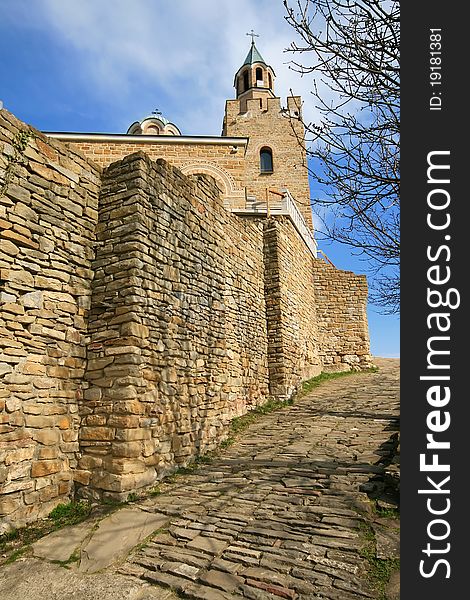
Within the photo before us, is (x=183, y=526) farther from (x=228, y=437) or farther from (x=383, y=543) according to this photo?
(x=228, y=437)

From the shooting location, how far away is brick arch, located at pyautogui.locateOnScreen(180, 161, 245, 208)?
43.1ft

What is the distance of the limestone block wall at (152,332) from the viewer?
180 inches

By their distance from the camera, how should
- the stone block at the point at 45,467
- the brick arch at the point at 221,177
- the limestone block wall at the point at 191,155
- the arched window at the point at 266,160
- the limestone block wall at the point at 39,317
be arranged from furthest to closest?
the arched window at the point at 266,160 → the limestone block wall at the point at 191,155 → the brick arch at the point at 221,177 → the stone block at the point at 45,467 → the limestone block wall at the point at 39,317

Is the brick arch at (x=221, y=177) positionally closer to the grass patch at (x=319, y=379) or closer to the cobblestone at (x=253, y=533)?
the grass patch at (x=319, y=379)

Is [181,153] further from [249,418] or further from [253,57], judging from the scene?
[253,57]

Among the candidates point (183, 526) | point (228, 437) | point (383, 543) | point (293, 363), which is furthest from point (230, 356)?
point (383, 543)

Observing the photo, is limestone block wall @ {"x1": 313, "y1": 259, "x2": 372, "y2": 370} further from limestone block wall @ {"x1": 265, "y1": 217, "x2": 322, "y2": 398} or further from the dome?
the dome

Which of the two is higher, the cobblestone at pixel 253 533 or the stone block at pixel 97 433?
the stone block at pixel 97 433

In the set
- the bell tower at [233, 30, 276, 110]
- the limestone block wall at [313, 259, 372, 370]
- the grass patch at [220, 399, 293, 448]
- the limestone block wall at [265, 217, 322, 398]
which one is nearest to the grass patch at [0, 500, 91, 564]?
the grass patch at [220, 399, 293, 448]

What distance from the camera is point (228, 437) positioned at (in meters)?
6.87

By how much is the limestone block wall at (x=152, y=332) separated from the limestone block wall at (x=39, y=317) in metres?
0.23

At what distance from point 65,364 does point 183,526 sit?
2.14 meters

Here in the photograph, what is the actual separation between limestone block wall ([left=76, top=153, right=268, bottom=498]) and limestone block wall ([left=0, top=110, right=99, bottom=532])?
0.23 metres

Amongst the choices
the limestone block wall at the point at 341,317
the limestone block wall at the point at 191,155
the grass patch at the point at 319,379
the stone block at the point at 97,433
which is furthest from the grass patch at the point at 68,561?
the limestone block wall at the point at 341,317
